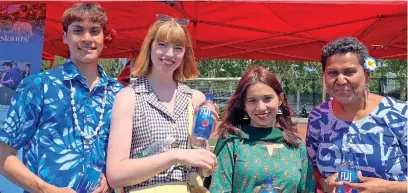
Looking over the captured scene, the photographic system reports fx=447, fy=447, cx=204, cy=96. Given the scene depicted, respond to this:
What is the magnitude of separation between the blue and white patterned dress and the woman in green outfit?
199 millimetres

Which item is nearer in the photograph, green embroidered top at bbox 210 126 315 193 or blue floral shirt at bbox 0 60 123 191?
blue floral shirt at bbox 0 60 123 191

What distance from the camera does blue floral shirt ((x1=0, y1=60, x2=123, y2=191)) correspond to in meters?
2.18

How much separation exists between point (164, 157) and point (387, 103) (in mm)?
1386

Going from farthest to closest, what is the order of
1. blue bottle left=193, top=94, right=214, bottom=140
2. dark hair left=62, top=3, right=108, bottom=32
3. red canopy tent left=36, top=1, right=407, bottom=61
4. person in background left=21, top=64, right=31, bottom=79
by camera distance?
1. red canopy tent left=36, top=1, right=407, bottom=61
2. person in background left=21, top=64, right=31, bottom=79
3. dark hair left=62, top=3, right=108, bottom=32
4. blue bottle left=193, top=94, right=214, bottom=140

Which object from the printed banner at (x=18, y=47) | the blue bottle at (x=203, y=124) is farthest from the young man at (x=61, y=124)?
the printed banner at (x=18, y=47)

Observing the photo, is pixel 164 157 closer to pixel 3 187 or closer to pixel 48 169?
pixel 48 169

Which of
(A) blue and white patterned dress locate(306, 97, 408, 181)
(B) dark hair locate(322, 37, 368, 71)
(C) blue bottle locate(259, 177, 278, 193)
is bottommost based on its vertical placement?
(C) blue bottle locate(259, 177, 278, 193)

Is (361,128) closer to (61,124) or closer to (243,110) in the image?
(243,110)

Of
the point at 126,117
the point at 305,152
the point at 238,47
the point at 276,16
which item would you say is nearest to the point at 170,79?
the point at 126,117

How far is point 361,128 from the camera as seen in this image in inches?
100

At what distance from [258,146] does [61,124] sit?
1.12 m

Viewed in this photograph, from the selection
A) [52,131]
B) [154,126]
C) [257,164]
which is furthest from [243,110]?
[52,131]

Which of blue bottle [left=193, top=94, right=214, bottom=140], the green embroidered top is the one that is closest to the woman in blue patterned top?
the green embroidered top

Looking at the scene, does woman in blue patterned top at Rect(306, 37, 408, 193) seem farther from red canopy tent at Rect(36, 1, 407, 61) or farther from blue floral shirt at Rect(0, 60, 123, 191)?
red canopy tent at Rect(36, 1, 407, 61)
